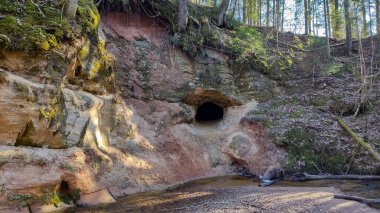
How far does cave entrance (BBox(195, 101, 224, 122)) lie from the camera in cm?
1762

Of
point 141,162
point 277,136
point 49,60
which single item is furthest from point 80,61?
point 277,136

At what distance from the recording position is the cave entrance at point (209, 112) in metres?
17.6

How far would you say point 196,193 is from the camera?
9281 mm

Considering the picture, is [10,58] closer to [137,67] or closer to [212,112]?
[137,67]

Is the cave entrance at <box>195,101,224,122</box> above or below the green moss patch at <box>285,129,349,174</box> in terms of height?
above

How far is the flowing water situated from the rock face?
0.63 m

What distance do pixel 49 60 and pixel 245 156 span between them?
28.2ft

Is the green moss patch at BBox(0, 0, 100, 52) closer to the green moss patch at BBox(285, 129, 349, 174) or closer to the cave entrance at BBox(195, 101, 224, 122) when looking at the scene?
the cave entrance at BBox(195, 101, 224, 122)

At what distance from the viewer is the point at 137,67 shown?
1477 cm

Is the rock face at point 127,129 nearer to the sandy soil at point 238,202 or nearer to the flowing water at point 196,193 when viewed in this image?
the flowing water at point 196,193

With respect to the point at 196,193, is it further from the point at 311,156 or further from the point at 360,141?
the point at 360,141

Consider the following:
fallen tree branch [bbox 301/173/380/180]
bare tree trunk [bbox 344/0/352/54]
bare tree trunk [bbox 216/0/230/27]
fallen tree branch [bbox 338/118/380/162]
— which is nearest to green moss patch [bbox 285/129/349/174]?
fallen tree branch [bbox 301/173/380/180]

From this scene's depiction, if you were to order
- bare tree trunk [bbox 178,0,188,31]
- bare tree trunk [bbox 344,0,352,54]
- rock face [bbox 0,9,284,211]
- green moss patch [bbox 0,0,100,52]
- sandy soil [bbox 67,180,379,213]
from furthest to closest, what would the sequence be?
bare tree trunk [bbox 344,0,352,54], bare tree trunk [bbox 178,0,188,31], green moss patch [bbox 0,0,100,52], rock face [bbox 0,9,284,211], sandy soil [bbox 67,180,379,213]

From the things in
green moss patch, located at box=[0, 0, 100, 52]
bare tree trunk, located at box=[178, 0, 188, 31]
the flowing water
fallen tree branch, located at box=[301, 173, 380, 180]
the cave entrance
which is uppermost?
bare tree trunk, located at box=[178, 0, 188, 31]
